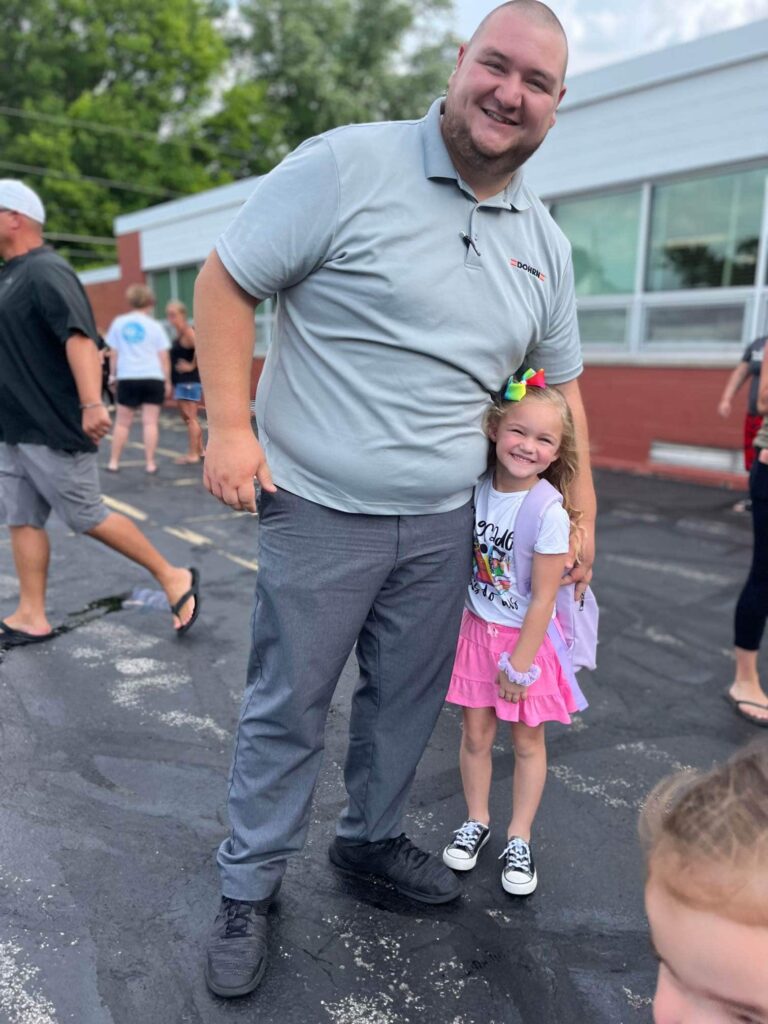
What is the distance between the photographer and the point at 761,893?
34.6 inches

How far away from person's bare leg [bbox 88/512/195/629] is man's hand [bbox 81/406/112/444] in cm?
44

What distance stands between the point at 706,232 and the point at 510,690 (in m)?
8.17

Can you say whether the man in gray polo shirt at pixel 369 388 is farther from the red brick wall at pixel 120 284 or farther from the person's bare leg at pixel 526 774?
the red brick wall at pixel 120 284

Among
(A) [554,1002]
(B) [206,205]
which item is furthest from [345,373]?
(B) [206,205]

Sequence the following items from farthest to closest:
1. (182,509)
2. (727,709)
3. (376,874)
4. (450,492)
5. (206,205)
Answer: (206,205)
(182,509)
(727,709)
(376,874)
(450,492)

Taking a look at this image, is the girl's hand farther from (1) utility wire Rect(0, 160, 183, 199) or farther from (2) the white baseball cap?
(1) utility wire Rect(0, 160, 183, 199)

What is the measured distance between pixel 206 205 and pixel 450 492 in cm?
1608

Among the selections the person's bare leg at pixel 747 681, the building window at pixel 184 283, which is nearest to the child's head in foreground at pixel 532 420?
the person's bare leg at pixel 747 681

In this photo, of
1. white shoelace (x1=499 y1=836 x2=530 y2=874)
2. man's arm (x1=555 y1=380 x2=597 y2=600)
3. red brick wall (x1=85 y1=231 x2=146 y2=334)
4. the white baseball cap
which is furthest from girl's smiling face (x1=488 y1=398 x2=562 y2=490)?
red brick wall (x1=85 y1=231 x2=146 y2=334)

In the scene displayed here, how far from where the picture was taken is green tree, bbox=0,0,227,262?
28.5 m

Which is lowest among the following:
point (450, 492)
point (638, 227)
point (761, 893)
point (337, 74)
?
point (761, 893)

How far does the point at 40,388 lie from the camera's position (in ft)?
11.8

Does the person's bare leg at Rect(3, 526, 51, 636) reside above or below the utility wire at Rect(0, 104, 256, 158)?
below

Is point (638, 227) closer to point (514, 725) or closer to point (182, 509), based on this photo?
point (182, 509)
